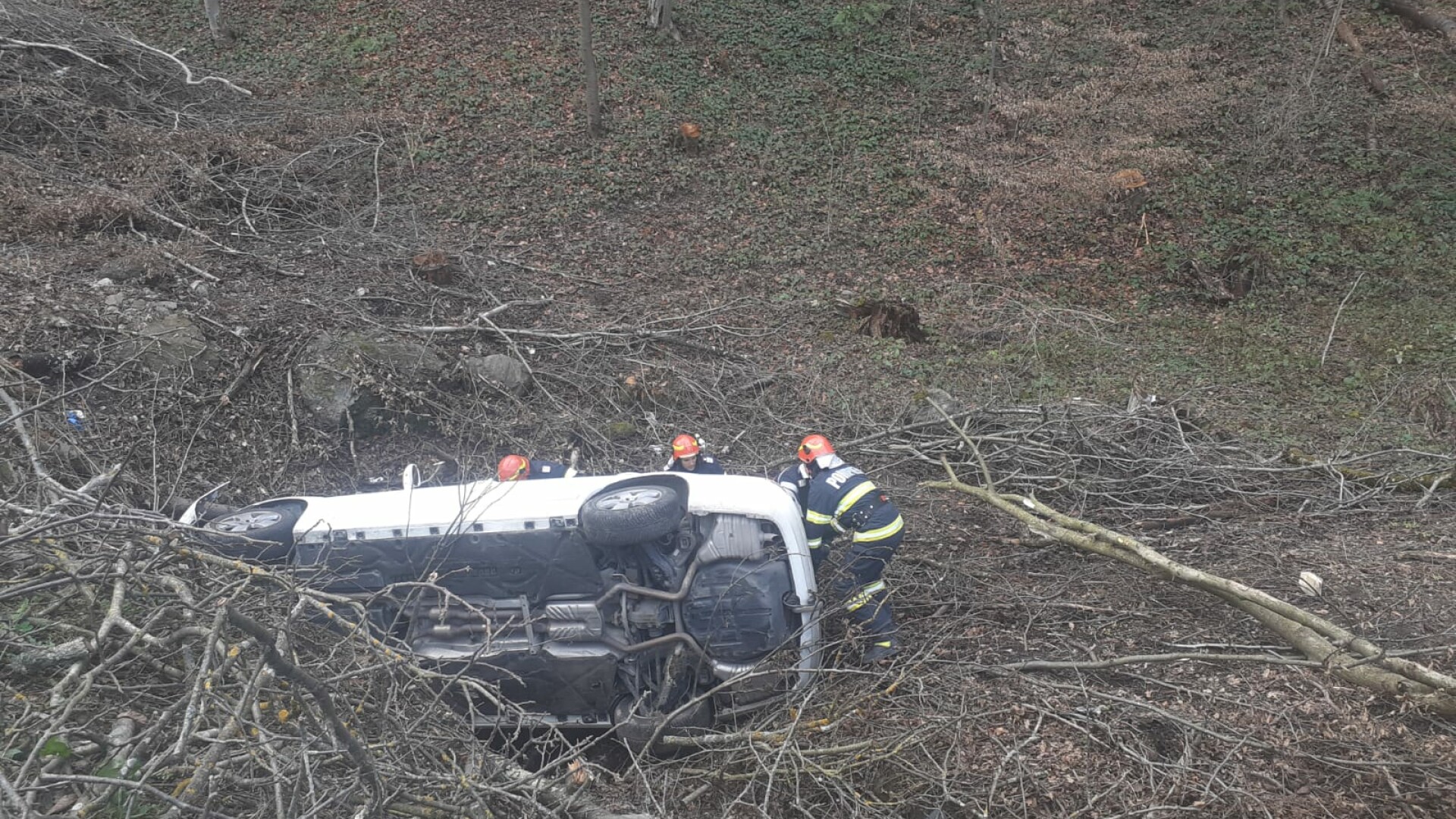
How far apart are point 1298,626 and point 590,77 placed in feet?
39.6

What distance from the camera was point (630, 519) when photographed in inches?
157

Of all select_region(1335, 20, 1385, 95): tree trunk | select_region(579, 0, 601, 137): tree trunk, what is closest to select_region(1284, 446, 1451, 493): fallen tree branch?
select_region(579, 0, 601, 137): tree trunk

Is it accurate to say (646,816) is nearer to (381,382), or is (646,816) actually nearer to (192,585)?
(192,585)

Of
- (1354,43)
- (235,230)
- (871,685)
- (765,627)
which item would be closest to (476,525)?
(765,627)

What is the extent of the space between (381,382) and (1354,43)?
58.2 feet

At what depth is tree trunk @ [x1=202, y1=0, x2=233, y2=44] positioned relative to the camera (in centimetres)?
1434

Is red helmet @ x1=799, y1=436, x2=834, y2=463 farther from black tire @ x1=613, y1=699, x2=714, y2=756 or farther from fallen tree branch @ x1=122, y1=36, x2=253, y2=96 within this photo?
fallen tree branch @ x1=122, y1=36, x2=253, y2=96

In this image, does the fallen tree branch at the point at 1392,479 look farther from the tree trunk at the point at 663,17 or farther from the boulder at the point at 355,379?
the tree trunk at the point at 663,17

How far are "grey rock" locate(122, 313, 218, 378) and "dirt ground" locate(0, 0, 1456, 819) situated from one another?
0.13 feet

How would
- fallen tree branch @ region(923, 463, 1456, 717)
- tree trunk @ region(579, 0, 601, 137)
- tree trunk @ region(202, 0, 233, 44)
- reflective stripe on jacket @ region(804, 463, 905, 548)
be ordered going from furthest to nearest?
tree trunk @ region(202, 0, 233, 44), tree trunk @ region(579, 0, 601, 137), reflective stripe on jacket @ region(804, 463, 905, 548), fallen tree branch @ region(923, 463, 1456, 717)

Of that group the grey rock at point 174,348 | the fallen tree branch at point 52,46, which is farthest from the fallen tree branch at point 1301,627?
the fallen tree branch at point 52,46

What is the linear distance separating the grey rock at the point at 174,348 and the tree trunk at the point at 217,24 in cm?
984

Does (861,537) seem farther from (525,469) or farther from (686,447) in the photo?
(525,469)

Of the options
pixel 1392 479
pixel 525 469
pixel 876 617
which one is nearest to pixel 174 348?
pixel 525 469
